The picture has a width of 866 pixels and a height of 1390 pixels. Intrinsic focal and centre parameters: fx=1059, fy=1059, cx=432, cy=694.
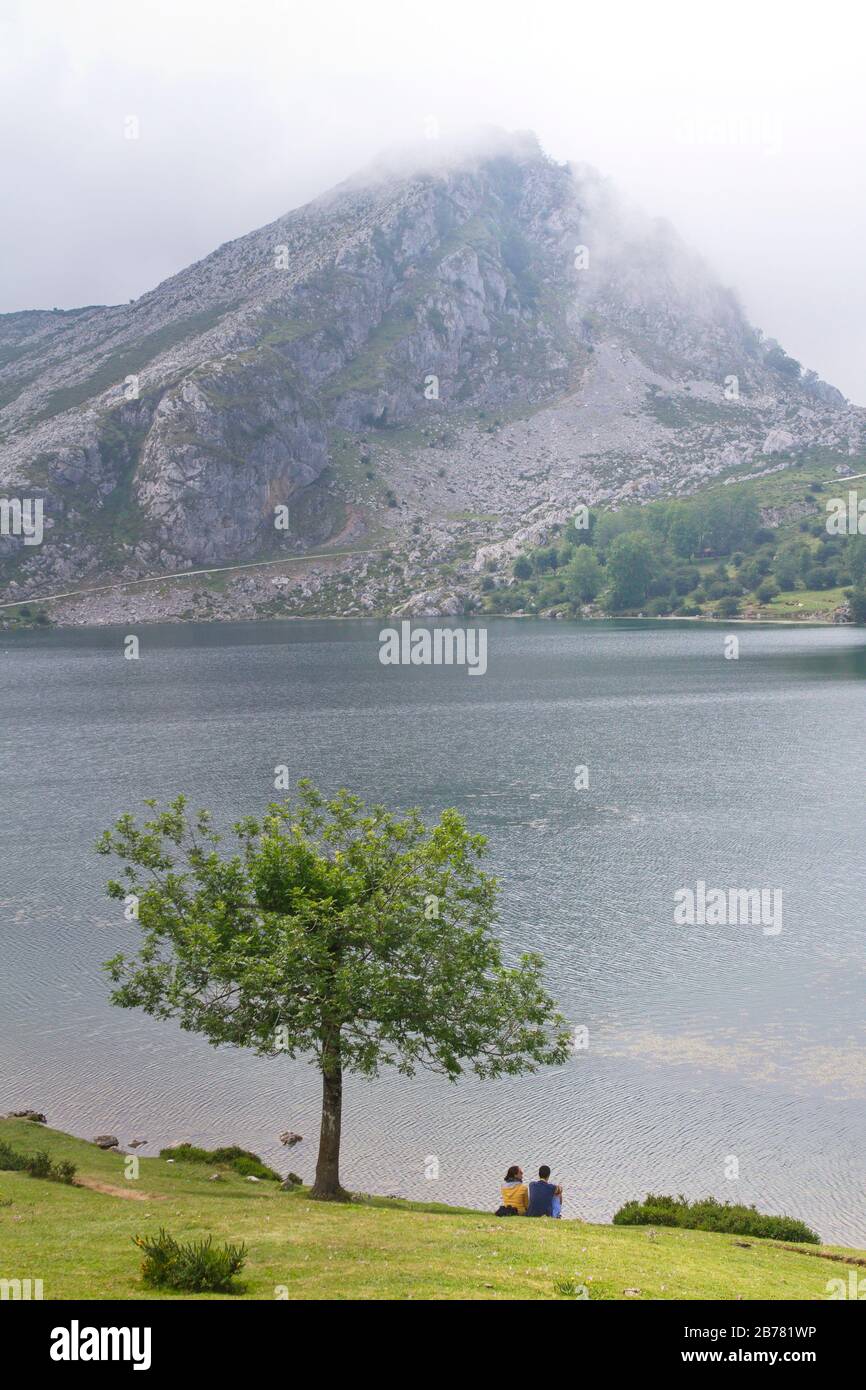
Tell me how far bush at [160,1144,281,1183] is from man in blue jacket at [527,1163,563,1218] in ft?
24.6

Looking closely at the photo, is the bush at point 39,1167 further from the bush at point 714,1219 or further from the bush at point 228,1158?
the bush at point 714,1219

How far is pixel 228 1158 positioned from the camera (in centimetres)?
3130

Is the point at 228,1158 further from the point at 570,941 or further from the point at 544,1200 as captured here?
the point at 570,941

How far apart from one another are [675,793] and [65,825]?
4507 cm

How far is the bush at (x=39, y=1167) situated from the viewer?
89.8 ft

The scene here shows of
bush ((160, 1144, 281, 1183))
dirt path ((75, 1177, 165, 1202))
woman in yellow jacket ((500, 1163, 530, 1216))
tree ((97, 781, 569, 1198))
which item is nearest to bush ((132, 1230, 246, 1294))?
tree ((97, 781, 569, 1198))

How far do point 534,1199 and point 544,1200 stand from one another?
27cm

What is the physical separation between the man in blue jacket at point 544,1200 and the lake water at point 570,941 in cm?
269

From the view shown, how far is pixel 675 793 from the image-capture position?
8181cm

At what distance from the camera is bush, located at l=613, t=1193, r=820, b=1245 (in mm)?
26609
